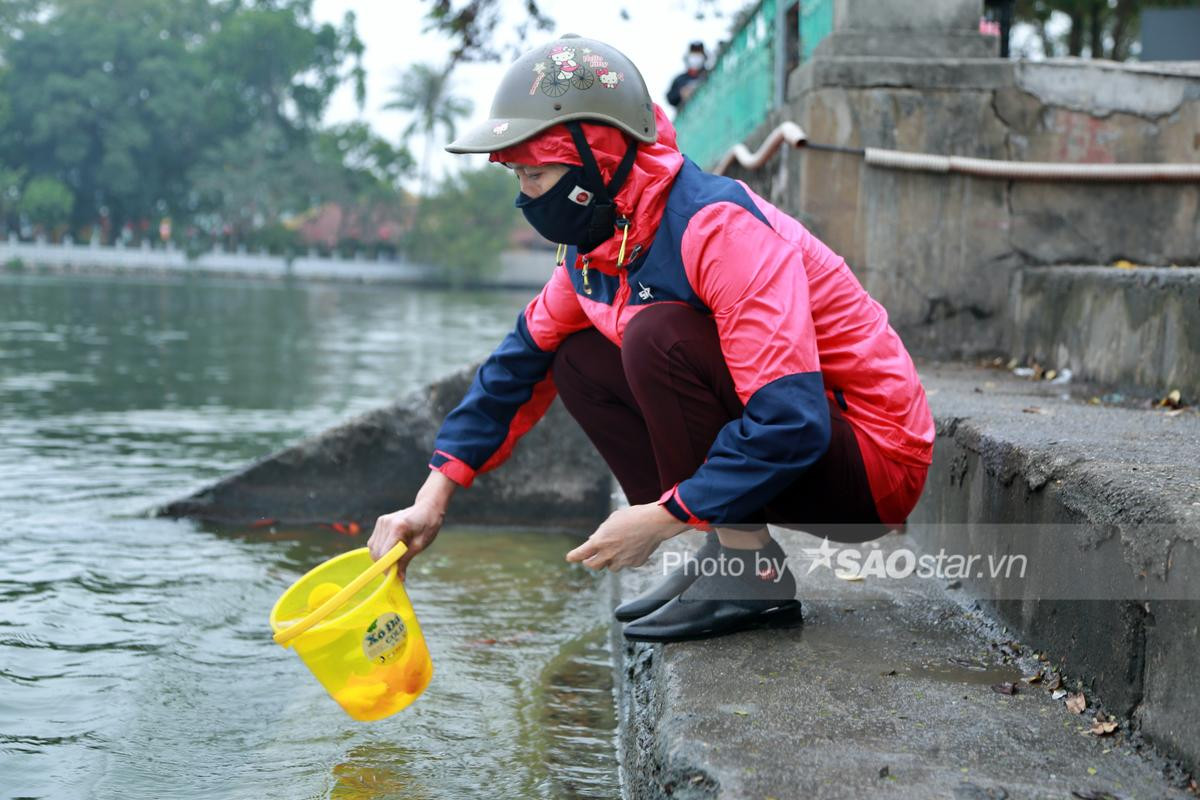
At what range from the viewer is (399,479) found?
187 inches

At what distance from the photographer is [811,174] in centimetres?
452

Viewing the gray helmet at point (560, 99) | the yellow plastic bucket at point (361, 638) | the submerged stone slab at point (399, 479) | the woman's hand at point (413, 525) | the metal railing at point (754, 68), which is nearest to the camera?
the gray helmet at point (560, 99)

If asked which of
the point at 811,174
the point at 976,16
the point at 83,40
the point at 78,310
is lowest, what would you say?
the point at 78,310

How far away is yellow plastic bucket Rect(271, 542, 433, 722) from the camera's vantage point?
2.14 meters

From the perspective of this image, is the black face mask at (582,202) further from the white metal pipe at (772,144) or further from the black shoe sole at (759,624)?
the white metal pipe at (772,144)

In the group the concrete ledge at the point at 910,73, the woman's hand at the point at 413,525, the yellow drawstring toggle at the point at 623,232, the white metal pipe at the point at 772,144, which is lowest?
the woman's hand at the point at 413,525

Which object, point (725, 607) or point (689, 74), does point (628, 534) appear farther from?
point (689, 74)

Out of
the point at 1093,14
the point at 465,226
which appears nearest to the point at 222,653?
the point at 1093,14

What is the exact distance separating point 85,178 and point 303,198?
11093mm

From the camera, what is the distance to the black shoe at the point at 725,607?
2.17m

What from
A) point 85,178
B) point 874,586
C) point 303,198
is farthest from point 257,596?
point 85,178

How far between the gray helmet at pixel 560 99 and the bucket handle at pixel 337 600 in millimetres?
721

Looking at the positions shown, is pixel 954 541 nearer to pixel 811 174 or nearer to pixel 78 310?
pixel 811 174

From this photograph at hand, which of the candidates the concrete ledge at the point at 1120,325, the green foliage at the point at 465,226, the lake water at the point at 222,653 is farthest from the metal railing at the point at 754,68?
Result: the green foliage at the point at 465,226
